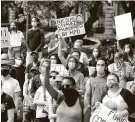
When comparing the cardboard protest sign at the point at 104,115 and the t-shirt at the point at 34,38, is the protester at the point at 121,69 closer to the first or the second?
the cardboard protest sign at the point at 104,115

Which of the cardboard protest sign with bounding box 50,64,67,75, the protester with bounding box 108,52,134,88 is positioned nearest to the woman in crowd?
the protester with bounding box 108,52,134,88

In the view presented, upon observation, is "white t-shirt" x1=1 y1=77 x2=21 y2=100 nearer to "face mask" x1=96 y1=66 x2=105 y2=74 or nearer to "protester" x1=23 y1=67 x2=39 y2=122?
"protester" x1=23 y1=67 x2=39 y2=122

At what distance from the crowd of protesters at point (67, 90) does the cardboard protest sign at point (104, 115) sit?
6 centimetres

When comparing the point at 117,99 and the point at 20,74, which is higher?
the point at 20,74

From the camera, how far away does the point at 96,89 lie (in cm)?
820

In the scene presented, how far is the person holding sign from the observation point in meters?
7.82

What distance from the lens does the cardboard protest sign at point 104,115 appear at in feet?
25.7

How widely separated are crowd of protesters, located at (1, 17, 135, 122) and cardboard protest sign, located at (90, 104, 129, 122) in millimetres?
58

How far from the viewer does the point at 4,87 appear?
29.4ft

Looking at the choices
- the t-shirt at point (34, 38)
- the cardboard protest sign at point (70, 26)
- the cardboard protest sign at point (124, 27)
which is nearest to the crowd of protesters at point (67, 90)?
the cardboard protest sign at point (70, 26)

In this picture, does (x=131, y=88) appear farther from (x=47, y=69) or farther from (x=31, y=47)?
(x=31, y=47)

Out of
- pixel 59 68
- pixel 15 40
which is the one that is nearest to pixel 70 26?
pixel 15 40

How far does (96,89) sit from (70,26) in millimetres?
3532

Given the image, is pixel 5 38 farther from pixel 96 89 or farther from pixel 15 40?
pixel 96 89
